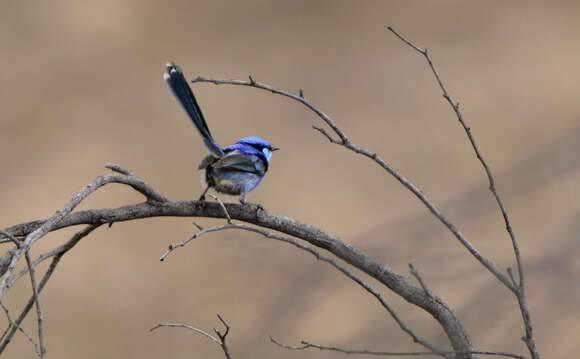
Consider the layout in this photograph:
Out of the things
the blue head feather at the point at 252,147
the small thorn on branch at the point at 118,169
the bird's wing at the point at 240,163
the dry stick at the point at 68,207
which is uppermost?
the blue head feather at the point at 252,147

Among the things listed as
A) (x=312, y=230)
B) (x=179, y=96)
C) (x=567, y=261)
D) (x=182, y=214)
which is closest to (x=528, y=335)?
(x=567, y=261)

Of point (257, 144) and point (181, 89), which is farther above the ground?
point (257, 144)

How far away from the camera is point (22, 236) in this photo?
A: 2.51ft

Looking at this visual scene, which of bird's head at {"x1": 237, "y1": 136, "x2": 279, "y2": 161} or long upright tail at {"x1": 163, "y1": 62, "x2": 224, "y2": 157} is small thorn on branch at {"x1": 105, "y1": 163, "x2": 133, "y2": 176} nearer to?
long upright tail at {"x1": 163, "y1": 62, "x2": 224, "y2": 157}

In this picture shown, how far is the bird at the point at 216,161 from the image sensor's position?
957 mm

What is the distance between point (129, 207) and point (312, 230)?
212 millimetres

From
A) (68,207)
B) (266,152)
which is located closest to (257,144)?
(266,152)

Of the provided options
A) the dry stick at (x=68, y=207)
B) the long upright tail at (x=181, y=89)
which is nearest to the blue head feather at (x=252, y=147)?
the long upright tail at (x=181, y=89)

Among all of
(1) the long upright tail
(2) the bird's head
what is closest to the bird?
(1) the long upright tail

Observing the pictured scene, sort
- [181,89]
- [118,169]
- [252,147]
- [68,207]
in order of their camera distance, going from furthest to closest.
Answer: [252,147] < [181,89] < [118,169] < [68,207]

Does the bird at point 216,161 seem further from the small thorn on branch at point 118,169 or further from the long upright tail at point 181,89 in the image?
the small thorn on branch at point 118,169

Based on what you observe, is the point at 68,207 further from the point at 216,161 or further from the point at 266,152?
the point at 266,152

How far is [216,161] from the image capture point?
3.24 ft

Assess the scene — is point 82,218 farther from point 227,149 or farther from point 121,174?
point 227,149
